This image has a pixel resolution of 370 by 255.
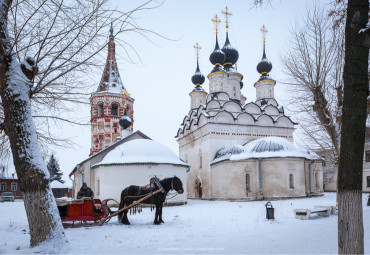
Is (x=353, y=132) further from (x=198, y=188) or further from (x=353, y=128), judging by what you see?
(x=198, y=188)

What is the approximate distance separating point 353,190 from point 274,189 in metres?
17.1

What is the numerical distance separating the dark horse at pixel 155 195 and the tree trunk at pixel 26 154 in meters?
4.07

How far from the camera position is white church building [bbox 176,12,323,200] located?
21500 mm

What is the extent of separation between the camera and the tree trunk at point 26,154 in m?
5.83

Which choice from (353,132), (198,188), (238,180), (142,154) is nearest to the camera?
(353,132)

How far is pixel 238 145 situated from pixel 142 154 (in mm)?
8722

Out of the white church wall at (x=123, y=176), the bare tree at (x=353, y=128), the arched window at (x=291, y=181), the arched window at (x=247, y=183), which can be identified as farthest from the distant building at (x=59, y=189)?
the bare tree at (x=353, y=128)

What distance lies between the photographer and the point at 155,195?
9.84 m

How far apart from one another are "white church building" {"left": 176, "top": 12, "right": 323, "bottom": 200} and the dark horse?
12509 mm

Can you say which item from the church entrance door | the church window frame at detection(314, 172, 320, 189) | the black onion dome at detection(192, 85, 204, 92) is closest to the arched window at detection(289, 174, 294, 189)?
the church window frame at detection(314, 172, 320, 189)

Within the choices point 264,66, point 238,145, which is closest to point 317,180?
point 238,145

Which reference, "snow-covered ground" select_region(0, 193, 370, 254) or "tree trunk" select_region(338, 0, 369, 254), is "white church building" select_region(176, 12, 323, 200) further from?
"tree trunk" select_region(338, 0, 369, 254)

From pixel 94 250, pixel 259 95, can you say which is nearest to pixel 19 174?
pixel 94 250

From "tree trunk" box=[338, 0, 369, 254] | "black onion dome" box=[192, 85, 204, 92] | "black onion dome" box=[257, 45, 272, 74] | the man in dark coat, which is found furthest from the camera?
"black onion dome" box=[192, 85, 204, 92]
